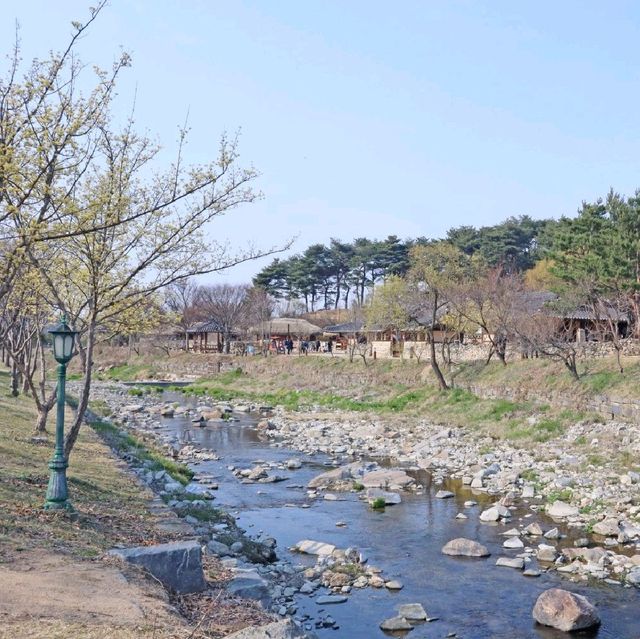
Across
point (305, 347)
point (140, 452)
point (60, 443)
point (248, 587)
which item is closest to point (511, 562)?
point (248, 587)

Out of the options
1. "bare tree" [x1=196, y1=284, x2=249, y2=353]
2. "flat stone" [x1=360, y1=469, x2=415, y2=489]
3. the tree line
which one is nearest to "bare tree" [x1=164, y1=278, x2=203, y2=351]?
"bare tree" [x1=196, y1=284, x2=249, y2=353]

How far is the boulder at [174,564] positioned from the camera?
271 inches

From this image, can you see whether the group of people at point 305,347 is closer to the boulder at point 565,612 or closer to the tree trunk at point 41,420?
the tree trunk at point 41,420

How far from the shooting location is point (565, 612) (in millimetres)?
8453

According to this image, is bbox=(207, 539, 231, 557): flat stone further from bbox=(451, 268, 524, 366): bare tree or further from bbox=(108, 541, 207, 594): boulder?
bbox=(451, 268, 524, 366): bare tree

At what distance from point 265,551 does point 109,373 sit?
155 feet

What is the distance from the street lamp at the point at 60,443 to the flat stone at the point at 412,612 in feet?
14.0

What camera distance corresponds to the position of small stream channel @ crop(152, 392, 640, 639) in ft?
28.2

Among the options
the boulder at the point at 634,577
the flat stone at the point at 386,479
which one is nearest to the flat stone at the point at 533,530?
the boulder at the point at 634,577

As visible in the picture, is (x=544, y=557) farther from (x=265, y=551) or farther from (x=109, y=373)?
(x=109, y=373)

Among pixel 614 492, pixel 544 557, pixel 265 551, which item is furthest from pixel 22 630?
pixel 614 492

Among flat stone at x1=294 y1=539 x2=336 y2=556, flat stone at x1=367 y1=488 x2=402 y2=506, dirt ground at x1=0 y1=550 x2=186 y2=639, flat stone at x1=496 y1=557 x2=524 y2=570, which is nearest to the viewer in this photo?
dirt ground at x1=0 y1=550 x2=186 y2=639

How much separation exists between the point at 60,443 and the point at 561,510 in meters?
9.42

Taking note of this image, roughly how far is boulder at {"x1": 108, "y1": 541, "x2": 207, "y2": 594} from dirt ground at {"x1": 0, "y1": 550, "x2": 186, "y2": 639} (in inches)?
8.2
